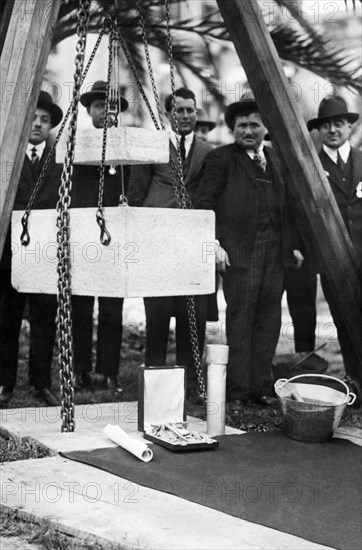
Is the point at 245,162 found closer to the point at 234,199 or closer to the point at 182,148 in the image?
the point at 234,199

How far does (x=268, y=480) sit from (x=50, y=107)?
2994 millimetres

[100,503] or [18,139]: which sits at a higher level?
[18,139]

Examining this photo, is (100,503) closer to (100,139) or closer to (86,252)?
(86,252)

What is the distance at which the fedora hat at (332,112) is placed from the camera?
240 inches

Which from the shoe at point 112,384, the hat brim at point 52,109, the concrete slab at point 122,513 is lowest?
the concrete slab at point 122,513

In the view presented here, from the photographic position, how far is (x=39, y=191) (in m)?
5.50

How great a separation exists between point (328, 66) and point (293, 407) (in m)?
3.57

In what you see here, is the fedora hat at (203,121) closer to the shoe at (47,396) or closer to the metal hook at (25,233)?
the shoe at (47,396)

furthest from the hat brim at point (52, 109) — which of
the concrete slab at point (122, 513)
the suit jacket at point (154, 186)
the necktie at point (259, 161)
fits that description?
the concrete slab at point (122, 513)

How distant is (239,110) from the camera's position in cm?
582

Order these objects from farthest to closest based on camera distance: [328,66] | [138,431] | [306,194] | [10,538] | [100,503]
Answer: [328,66] < [306,194] < [138,431] < [100,503] < [10,538]

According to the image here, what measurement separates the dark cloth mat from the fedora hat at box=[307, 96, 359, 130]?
8.31ft

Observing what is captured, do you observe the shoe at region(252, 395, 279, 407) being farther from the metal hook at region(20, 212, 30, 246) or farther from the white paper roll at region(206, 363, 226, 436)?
the metal hook at region(20, 212, 30, 246)

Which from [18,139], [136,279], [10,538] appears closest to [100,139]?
[18,139]
